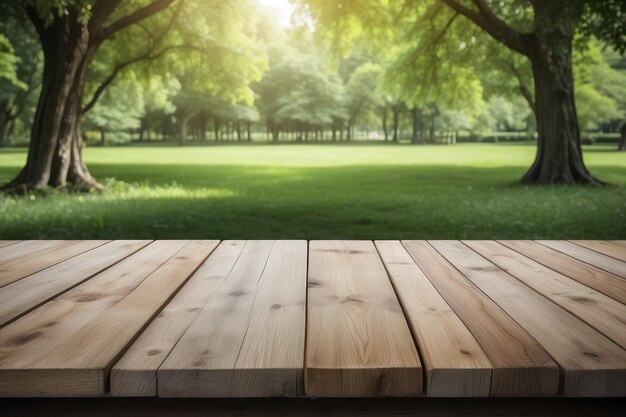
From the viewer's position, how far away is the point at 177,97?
61.9 metres

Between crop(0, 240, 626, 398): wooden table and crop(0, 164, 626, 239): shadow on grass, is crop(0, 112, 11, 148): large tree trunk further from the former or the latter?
crop(0, 240, 626, 398): wooden table

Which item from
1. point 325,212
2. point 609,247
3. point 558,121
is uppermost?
point 558,121

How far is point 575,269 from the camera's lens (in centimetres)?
297

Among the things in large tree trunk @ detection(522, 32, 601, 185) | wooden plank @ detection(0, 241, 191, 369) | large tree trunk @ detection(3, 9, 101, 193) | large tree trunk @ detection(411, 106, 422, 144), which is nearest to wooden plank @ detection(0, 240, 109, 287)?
wooden plank @ detection(0, 241, 191, 369)

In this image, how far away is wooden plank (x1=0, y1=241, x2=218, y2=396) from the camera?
1.60 meters

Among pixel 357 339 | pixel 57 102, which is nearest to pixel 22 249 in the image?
pixel 357 339

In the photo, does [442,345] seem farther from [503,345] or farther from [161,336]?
[161,336]

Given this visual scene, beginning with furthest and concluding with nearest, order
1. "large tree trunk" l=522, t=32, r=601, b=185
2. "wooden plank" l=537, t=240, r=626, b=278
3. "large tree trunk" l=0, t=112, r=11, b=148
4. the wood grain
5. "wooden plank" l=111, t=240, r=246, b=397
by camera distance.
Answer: "large tree trunk" l=0, t=112, r=11, b=148
"large tree trunk" l=522, t=32, r=601, b=185
the wood grain
"wooden plank" l=537, t=240, r=626, b=278
"wooden plank" l=111, t=240, r=246, b=397

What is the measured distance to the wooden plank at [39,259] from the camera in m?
2.79

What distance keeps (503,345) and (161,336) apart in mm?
1169

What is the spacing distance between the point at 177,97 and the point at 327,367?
63.7 meters

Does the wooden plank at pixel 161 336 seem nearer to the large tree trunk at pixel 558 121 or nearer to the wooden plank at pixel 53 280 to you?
the wooden plank at pixel 53 280

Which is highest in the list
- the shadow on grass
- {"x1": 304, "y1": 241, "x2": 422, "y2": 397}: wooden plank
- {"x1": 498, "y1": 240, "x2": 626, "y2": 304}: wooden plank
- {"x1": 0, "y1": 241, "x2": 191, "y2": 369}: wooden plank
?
{"x1": 0, "y1": 241, "x2": 191, "y2": 369}: wooden plank

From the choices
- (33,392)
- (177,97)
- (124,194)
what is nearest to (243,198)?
(124,194)
